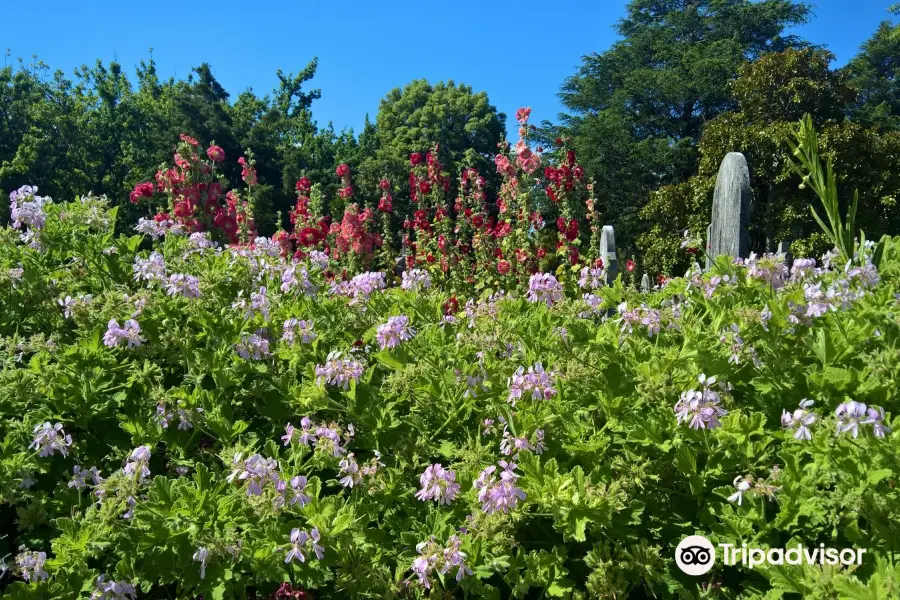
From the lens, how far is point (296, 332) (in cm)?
257

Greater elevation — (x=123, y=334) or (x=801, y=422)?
(x=123, y=334)

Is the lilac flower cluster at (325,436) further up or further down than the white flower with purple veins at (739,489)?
further up

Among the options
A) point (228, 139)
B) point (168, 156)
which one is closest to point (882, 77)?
point (228, 139)

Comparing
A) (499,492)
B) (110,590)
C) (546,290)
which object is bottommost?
(110,590)

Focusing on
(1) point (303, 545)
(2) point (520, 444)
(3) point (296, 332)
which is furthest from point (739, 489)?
(3) point (296, 332)

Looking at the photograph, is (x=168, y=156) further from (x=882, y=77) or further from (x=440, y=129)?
(x=882, y=77)

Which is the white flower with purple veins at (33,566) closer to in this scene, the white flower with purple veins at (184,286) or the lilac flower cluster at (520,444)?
the white flower with purple veins at (184,286)

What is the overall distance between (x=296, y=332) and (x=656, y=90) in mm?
28926

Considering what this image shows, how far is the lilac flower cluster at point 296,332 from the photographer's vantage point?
254cm

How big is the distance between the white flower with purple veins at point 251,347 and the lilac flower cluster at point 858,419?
1.76 m

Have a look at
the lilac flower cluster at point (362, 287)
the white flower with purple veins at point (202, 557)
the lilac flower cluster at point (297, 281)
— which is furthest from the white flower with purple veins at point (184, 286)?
the white flower with purple veins at point (202, 557)

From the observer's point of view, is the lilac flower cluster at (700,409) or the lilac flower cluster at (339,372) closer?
the lilac flower cluster at (700,409)

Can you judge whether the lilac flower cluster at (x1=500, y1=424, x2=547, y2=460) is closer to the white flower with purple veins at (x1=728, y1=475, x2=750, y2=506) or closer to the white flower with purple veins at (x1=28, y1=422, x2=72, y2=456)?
the white flower with purple veins at (x1=728, y1=475, x2=750, y2=506)

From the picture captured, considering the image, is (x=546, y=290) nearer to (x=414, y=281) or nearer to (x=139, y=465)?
(x=414, y=281)
